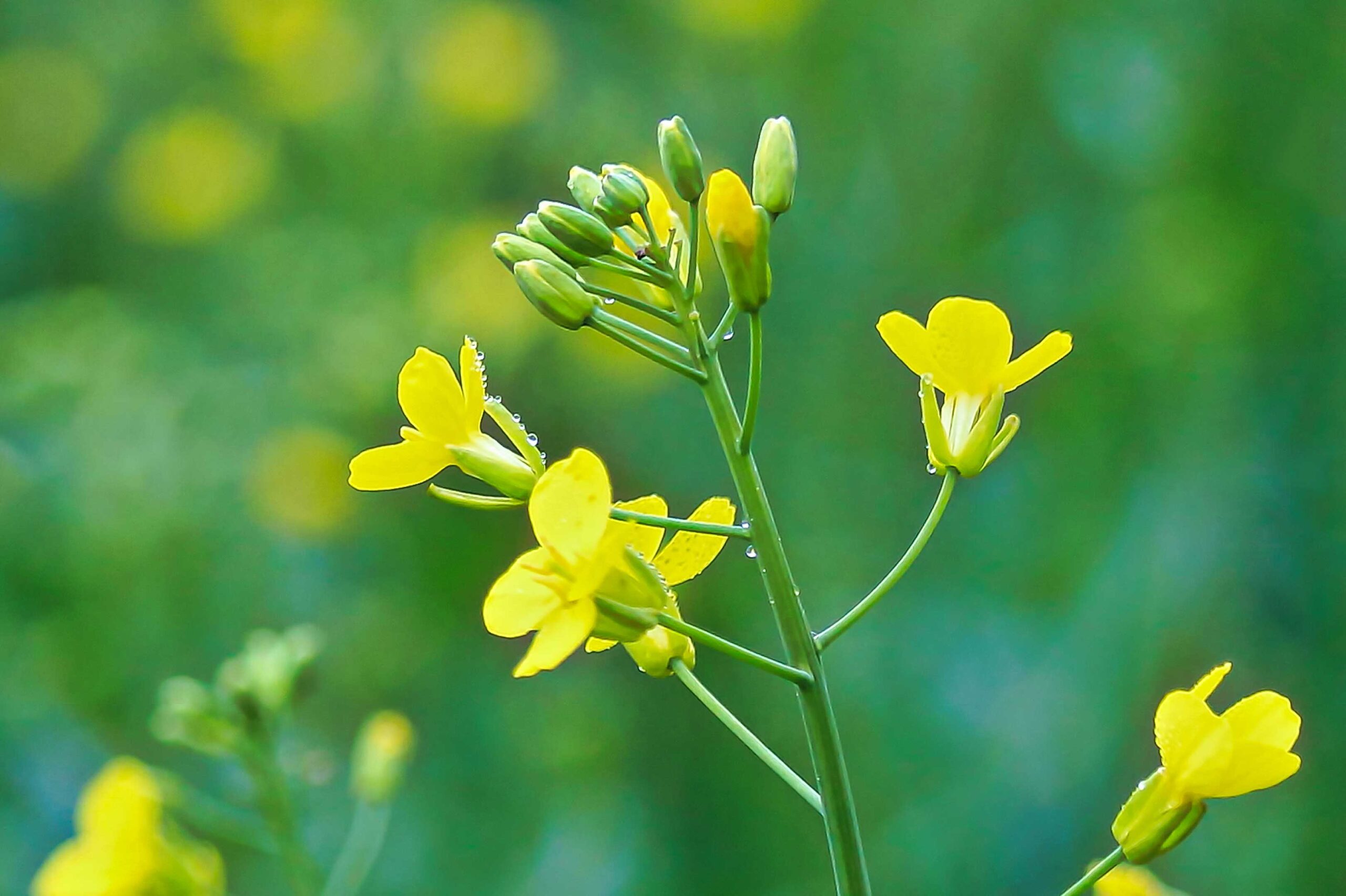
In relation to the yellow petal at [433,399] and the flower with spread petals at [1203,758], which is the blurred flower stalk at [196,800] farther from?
the flower with spread petals at [1203,758]

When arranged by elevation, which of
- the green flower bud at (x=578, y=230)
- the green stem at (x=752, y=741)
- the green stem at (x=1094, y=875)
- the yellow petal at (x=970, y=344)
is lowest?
the green stem at (x=1094, y=875)

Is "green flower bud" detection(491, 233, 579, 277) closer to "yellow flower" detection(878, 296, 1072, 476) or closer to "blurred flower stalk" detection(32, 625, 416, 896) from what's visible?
"yellow flower" detection(878, 296, 1072, 476)

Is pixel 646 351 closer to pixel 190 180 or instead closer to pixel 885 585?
pixel 885 585

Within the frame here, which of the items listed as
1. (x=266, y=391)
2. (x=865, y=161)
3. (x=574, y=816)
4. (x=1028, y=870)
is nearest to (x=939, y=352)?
(x=1028, y=870)

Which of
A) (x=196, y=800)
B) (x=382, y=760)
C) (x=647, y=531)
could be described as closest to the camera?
(x=647, y=531)

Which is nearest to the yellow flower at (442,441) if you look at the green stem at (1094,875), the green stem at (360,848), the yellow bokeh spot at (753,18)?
the green stem at (1094,875)

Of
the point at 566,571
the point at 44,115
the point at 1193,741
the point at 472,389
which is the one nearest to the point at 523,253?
the point at 472,389

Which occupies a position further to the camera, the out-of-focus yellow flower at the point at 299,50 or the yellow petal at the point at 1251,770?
the out-of-focus yellow flower at the point at 299,50
